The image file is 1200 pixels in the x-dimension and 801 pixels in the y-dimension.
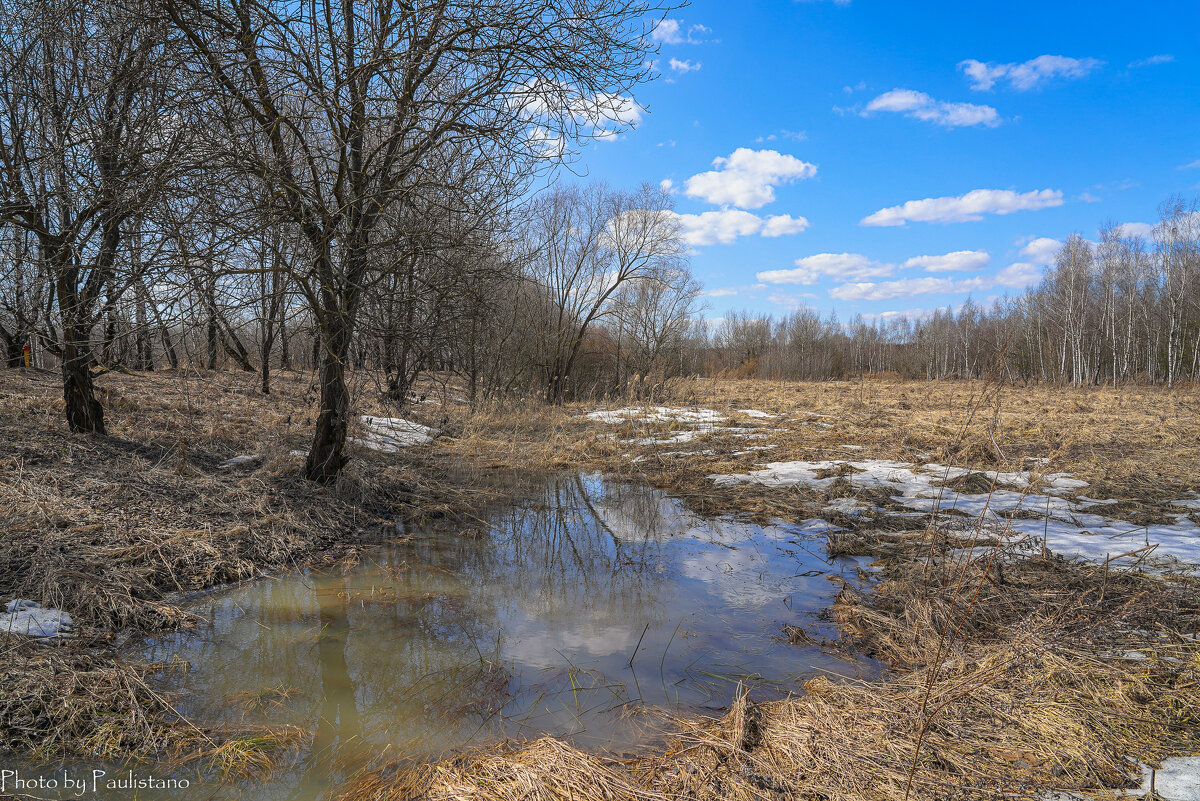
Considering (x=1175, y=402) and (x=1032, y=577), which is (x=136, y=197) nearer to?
(x=1032, y=577)

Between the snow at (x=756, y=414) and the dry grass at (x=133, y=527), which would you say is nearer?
the dry grass at (x=133, y=527)

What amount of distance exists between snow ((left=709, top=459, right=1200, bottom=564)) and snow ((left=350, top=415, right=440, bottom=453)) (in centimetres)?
546

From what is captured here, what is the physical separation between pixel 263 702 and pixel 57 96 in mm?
7442

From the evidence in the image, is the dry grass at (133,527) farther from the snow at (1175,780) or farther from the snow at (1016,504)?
the snow at (1016,504)

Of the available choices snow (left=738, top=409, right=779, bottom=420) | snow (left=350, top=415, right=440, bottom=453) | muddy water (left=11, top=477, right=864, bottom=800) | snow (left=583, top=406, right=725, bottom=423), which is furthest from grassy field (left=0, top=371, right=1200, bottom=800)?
snow (left=738, top=409, right=779, bottom=420)

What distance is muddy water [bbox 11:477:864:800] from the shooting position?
293 cm

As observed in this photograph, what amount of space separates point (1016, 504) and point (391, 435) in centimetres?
949

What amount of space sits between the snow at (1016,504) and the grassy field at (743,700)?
35 cm

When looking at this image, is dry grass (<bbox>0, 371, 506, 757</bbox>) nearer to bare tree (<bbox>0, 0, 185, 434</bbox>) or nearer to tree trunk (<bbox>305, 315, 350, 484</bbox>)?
tree trunk (<bbox>305, 315, 350, 484</bbox>)

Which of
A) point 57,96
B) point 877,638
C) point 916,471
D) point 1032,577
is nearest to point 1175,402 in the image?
point 916,471

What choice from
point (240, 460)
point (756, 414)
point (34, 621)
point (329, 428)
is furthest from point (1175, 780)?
point (756, 414)

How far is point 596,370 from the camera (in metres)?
25.0

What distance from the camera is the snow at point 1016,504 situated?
17.2 feet

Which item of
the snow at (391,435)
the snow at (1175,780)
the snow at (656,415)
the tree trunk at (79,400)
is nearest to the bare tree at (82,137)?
the tree trunk at (79,400)
